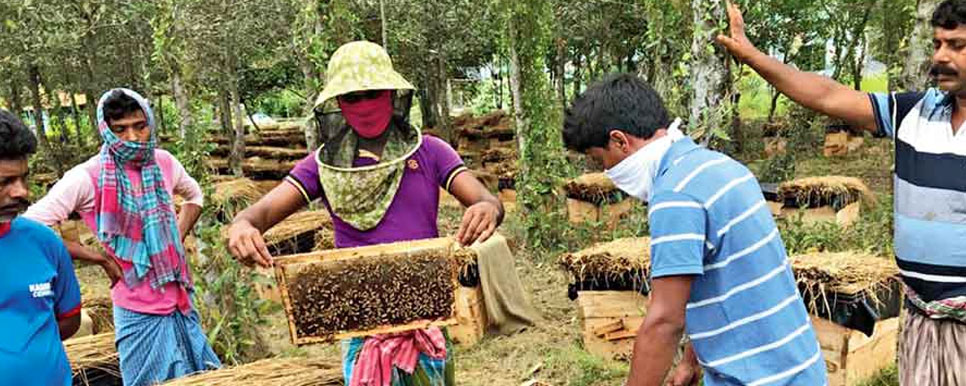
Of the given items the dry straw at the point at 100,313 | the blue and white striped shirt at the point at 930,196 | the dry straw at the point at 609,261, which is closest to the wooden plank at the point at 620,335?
the dry straw at the point at 609,261

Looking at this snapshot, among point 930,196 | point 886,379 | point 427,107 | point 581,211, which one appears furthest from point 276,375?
point 427,107

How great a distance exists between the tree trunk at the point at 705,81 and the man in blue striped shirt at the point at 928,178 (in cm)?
136

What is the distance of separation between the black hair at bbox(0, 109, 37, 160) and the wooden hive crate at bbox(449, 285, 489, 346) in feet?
13.9

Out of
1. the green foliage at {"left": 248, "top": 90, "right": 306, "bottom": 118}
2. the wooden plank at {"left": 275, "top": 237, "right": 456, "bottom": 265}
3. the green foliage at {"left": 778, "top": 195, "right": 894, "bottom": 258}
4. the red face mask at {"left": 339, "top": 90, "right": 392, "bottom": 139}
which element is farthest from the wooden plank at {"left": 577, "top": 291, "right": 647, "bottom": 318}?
the green foliage at {"left": 248, "top": 90, "right": 306, "bottom": 118}

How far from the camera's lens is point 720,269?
2121 millimetres

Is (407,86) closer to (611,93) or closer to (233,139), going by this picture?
(611,93)

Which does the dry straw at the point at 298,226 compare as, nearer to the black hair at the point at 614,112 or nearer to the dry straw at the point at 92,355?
the dry straw at the point at 92,355

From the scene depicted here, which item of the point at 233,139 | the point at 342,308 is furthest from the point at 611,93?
the point at 233,139

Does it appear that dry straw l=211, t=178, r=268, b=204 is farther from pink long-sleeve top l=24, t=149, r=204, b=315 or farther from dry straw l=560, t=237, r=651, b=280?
pink long-sleeve top l=24, t=149, r=204, b=315

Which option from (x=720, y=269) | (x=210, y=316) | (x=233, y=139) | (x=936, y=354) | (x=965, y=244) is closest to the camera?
(x=720, y=269)

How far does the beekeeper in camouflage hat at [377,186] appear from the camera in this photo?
2701mm

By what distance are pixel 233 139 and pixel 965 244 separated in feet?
50.5

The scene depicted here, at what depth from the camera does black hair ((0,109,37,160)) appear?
7.95 feet

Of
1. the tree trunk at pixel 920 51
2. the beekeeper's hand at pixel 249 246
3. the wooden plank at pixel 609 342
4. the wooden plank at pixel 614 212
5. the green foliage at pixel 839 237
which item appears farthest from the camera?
the wooden plank at pixel 614 212
